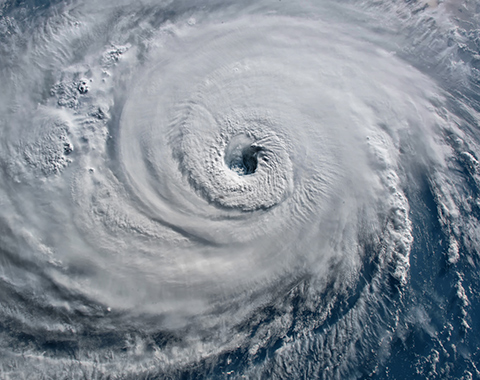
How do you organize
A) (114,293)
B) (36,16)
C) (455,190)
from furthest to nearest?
(36,16) → (455,190) → (114,293)

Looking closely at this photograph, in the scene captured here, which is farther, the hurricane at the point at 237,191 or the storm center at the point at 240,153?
the storm center at the point at 240,153

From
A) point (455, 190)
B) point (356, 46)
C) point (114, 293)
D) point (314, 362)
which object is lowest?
point (114, 293)

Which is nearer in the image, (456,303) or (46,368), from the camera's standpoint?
(46,368)

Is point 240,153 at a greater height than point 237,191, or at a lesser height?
greater

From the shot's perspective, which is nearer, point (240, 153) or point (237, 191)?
point (237, 191)

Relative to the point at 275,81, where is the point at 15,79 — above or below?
below

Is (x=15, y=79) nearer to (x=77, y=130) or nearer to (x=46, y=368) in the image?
(x=77, y=130)

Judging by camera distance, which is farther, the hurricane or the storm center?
the storm center

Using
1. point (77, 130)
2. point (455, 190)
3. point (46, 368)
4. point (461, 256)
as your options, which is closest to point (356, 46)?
point (455, 190)
